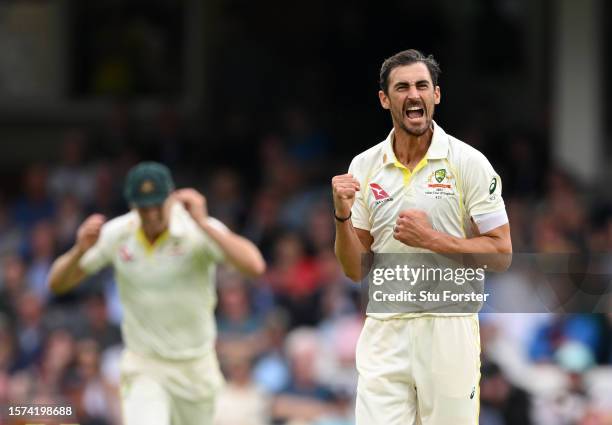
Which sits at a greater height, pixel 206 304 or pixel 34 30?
pixel 34 30

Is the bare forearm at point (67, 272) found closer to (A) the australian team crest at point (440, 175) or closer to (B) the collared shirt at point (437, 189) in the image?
(B) the collared shirt at point (437, 189)

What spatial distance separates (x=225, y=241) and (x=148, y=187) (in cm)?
53

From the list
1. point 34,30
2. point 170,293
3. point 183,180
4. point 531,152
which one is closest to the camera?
point 170,293

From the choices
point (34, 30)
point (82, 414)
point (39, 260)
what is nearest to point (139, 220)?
point (82, 414)

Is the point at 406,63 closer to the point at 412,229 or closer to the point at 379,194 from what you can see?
the point at 379,194

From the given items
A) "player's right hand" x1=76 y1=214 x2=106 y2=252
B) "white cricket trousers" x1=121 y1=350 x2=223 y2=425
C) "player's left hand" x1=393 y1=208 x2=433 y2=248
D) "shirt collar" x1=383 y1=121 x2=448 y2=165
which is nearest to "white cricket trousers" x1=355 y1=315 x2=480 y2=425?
"player's left hand" x1=393 y1=208 x2=433 y2=248

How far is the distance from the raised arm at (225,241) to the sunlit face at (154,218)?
117 millimetres

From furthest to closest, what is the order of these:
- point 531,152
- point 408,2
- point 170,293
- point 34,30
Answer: point 34,30 < point 408,2 < point 531,152 < point 170,293

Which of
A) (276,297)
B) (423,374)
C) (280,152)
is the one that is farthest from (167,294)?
(280,152)

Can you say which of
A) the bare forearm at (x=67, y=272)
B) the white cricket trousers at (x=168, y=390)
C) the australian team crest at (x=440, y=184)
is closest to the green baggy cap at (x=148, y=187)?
the bare forearm at (x=67, y=272)

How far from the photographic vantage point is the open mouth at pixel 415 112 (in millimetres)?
6059

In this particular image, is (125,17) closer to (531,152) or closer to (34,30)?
(34,30)

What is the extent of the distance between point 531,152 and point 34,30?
273 inches

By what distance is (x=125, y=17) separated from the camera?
57.8 ft
